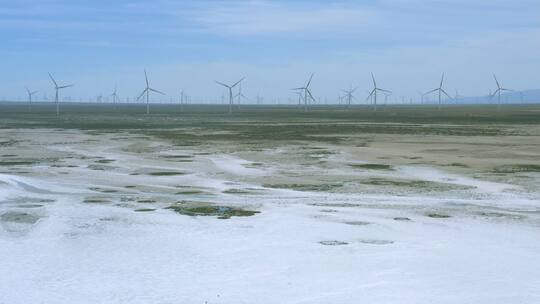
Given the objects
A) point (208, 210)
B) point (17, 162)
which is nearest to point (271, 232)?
point (208, 210)

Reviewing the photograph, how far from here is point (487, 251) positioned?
10.7 m

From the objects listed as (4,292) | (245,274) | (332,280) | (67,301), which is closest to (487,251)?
(332,280)

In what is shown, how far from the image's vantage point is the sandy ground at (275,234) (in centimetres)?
884

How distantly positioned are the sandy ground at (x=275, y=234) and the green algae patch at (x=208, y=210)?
0.33 m

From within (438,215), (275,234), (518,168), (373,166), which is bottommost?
(275,234)

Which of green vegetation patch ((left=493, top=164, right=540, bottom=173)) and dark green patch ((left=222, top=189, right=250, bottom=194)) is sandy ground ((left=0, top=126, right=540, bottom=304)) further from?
green vegetation patch ((left=493, top=164, right=540, bottom=173))

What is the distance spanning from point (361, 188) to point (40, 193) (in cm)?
813

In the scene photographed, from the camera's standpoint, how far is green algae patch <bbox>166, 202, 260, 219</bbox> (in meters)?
14.2

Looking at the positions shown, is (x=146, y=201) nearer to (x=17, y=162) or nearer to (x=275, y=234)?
(x=275, y=234)

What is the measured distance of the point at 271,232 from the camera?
12.4 meters

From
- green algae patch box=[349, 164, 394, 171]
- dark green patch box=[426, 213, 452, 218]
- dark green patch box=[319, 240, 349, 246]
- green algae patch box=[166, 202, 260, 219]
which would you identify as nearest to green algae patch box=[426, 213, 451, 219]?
dark green patch box=[426, 213, 452, 218]

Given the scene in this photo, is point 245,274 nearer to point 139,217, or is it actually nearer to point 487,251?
point 487,251

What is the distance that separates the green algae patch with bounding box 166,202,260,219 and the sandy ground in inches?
13.2

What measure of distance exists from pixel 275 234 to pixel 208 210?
2.82m
